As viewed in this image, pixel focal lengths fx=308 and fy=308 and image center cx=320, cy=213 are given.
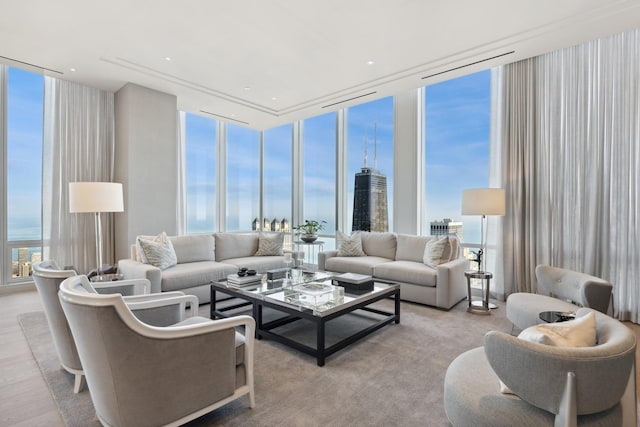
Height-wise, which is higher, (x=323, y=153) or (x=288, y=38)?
(x=288, y=38)

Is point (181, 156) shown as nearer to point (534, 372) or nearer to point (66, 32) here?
point (66, 32)

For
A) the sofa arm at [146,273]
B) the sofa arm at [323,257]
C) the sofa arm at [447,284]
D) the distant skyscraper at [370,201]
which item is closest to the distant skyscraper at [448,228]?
the distant skyscraper at [370,201]

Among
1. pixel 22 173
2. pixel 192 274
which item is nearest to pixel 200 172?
pixel 22 173

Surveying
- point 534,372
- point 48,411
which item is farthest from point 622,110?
point 48,411

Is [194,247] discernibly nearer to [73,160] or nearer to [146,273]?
[146,273]

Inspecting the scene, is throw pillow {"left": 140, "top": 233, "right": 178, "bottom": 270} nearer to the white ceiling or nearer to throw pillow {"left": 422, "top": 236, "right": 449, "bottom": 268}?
the white ceiling

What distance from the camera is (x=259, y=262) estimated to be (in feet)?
15.3

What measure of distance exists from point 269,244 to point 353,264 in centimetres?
149

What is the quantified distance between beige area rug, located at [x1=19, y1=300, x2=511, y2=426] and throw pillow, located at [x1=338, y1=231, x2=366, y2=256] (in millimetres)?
1817

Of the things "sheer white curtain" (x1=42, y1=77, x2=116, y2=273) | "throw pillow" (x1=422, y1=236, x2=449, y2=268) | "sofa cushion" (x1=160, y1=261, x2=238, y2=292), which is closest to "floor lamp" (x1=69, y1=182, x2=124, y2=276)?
"sofa cushion" (x1=160, y1=261, x2=238, y2=292)

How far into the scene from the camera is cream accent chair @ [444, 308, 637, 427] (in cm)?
113

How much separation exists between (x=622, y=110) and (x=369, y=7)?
299 centimetres

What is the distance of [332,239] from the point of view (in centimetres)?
657

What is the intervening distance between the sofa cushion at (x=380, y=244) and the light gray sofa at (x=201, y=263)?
1.43 m
